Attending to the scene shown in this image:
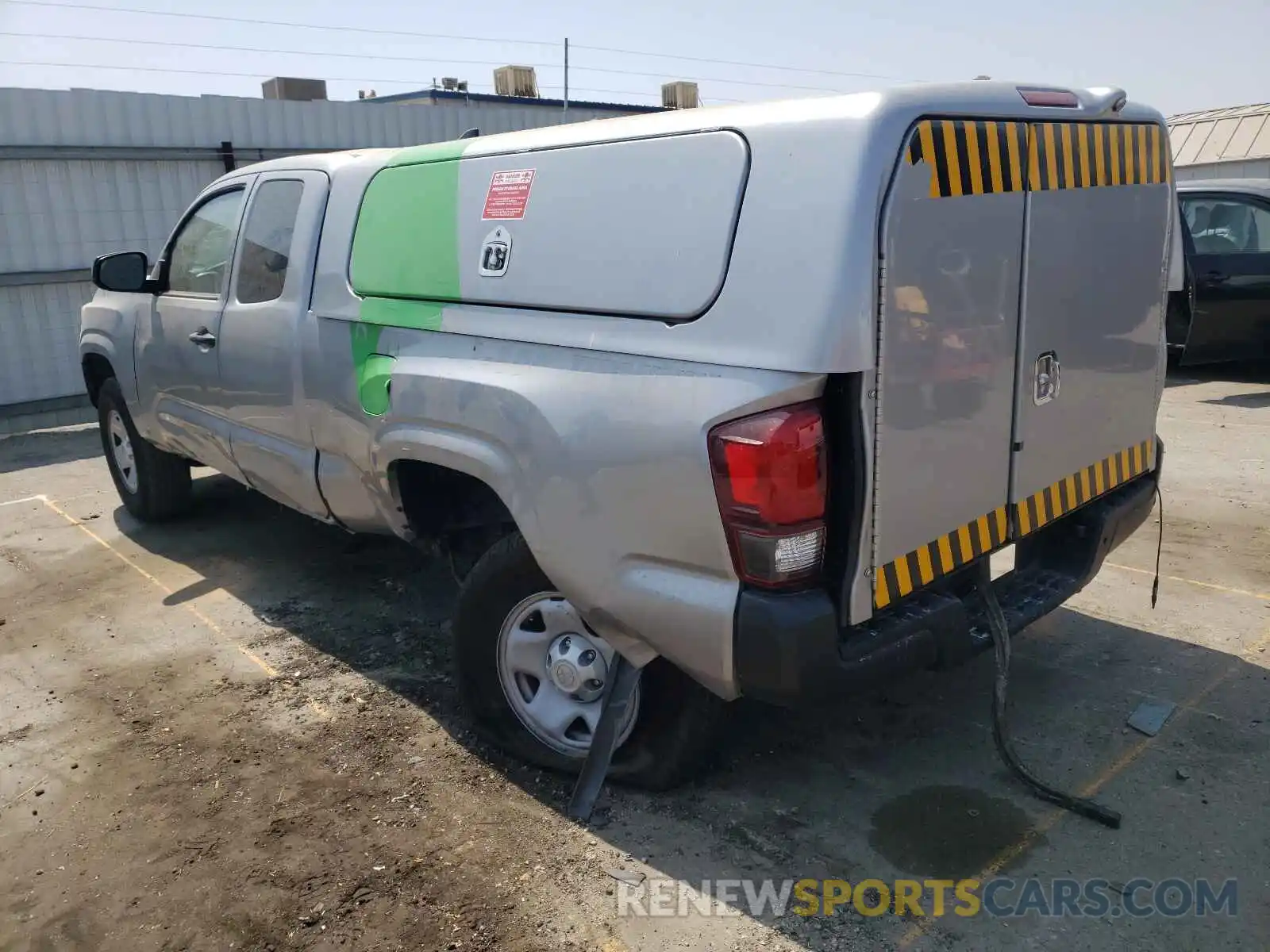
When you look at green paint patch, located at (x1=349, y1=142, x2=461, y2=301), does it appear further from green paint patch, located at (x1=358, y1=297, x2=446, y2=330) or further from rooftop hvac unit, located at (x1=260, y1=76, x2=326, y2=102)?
rooftop hvac unit, located at (x1=260, y1=76, x2=326, y2=102)

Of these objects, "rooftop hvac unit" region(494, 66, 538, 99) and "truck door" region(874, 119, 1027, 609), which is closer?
"truck door" region(874, 119, 1027, 609)

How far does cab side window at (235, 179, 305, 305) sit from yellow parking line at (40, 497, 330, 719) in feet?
5.03

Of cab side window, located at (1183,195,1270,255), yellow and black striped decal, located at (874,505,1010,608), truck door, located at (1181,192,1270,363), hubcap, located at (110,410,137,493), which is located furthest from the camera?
cab side window, located at (1183,195,1270,255)

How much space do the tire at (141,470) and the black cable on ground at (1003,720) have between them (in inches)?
184

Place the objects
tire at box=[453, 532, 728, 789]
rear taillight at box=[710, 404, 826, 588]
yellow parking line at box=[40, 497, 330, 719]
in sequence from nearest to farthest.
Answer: rear taillight at box=[710, 404, 826, 588], tire at box=[453, 532, 728, 789], yellow parking line at box=[40, 497, 330, 719]

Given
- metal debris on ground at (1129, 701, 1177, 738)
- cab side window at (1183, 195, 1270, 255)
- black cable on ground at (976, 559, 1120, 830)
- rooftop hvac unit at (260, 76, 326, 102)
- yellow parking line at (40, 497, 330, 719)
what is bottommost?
yellow parking line at (40, 497, 330, 719)

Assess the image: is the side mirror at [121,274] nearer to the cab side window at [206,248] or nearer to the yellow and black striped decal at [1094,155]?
the cab side window at [206,248]

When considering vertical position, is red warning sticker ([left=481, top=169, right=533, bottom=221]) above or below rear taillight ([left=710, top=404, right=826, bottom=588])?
above

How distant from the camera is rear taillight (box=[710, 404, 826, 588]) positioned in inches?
99.1

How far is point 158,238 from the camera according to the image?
10984 millimetres

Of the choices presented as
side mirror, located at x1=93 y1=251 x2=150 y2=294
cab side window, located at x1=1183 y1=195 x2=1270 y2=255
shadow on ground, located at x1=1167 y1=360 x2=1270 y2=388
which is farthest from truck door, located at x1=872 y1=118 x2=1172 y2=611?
shadow on ground, located at x1=1167 y1=360 x2=1270 y2=388

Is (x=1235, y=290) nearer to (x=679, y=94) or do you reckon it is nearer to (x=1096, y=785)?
(x=1096, y=785)

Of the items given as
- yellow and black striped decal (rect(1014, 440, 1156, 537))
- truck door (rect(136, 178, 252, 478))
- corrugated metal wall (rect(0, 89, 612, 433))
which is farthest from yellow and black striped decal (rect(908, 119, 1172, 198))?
corrugated metal wall (rect(0, 89, 612, 433))

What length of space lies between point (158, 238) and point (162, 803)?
910cm
